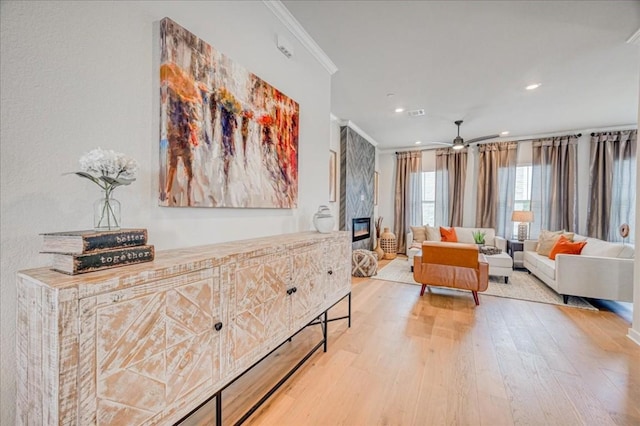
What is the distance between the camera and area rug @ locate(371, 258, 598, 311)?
357cm

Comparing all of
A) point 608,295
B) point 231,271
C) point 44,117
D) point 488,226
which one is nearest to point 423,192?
point 488,226

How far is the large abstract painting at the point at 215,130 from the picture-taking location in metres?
1.38

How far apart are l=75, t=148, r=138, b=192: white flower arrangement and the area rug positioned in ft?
13.9

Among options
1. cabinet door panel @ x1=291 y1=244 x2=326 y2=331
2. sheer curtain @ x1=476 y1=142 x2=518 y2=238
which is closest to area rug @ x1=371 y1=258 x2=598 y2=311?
sheer curtain @ x1=476 y1=142 x2=518 y2=238

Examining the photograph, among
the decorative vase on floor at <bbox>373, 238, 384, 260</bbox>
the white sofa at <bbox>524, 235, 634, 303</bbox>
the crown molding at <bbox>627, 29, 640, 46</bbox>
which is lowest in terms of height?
the decorative vase on floor at <bbox>373, 238, 384, 260</bbox>

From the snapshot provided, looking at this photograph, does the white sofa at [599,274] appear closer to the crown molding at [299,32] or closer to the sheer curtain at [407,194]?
the sheer curtain at [407,194]

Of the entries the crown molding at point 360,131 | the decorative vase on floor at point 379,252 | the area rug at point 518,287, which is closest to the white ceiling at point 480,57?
the crown molding at point 360,131

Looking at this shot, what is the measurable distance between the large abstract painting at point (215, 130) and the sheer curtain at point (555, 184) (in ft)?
20.2

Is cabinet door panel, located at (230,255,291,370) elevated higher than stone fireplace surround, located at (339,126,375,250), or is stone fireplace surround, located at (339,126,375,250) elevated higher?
stone fireplace surround, located at (339,126,375,250)

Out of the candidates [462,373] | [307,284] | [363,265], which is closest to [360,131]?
[363,265]

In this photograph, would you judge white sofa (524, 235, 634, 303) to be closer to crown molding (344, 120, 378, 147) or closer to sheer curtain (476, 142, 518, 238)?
sheer curtain (476, 142, 518, 238)

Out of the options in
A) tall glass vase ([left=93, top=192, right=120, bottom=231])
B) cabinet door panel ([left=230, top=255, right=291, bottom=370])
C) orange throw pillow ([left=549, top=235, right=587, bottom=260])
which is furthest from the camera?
orange throw pillow ([left=549, top=235, right=587, bottom=260])

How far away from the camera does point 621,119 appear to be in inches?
190

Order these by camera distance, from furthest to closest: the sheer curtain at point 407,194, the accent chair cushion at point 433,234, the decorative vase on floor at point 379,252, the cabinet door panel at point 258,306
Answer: the sheer curtain at point 407,194 → the decorative vase on floor at point 379,252 → the accent chair cushion at point 433,234 → the cabinet door panel at point 258,306
